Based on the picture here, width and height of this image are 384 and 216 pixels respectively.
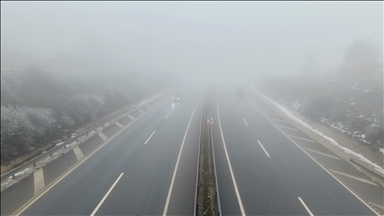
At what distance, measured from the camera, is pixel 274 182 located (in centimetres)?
1111

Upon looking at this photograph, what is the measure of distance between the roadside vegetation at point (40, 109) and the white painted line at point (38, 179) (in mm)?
2335

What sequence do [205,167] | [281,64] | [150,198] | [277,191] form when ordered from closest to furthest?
[150,198] < [277,191] < [205,167] < [281,64]

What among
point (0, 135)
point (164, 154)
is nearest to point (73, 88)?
point (0, 135)

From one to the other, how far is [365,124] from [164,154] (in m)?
17.7

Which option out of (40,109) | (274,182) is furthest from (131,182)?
(40,109)

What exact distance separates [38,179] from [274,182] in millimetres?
13798

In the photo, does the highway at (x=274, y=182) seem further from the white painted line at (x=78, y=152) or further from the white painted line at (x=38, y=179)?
the white painted line at (x=78, y=152)

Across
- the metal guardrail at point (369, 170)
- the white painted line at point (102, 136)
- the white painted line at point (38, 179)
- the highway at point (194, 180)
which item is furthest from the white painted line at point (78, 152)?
the metal guardrail at point (369, 170)

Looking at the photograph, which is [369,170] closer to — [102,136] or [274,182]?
[274,182]

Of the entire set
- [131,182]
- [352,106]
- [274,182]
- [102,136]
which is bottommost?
[274,182]

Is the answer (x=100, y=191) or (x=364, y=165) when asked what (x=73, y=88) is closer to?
(x=100, y=191)

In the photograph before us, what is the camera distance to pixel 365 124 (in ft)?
55.1

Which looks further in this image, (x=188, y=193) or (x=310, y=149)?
(x=310, y=149)

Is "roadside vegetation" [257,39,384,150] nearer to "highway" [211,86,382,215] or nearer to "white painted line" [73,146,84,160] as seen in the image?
"highway" [211,86,382,215]
